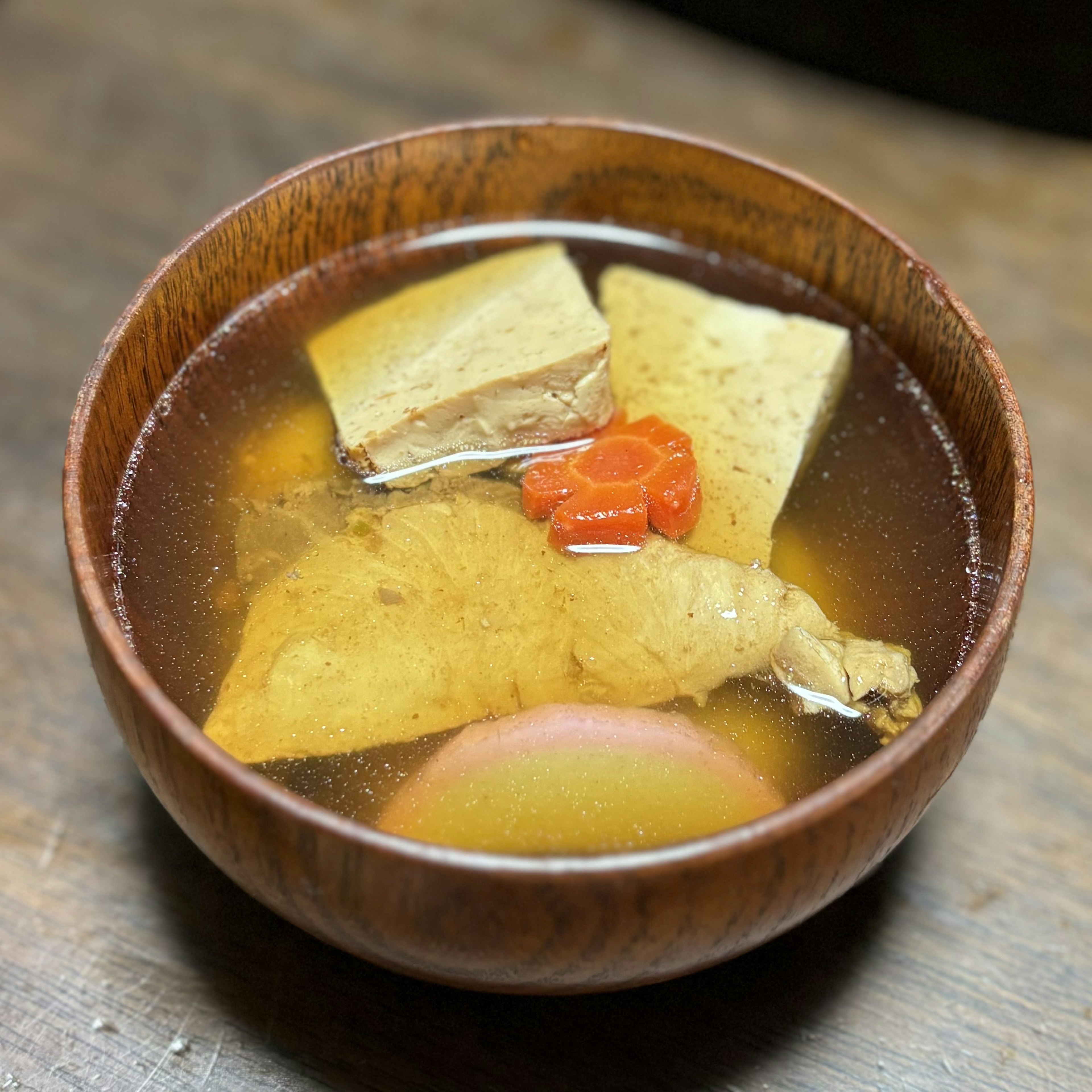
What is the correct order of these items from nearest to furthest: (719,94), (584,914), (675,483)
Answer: (584,914) < (675,483) < (719,94)

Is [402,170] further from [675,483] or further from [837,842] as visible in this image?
[837,842]

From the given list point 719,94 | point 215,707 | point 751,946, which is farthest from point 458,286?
point 719,94

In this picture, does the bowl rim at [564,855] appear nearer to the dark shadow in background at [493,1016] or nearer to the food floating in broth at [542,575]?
the food floating in broth at [542,575]

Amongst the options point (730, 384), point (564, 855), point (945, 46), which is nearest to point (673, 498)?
point (730, 384)

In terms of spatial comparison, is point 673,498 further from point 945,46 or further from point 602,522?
point 945,46

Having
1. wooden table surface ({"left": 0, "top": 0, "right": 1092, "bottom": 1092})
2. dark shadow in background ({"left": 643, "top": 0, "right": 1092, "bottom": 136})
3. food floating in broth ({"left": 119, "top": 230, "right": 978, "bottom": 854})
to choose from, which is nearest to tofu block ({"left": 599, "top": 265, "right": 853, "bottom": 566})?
food floating in broth ({"left": 119, "top": 230, "right": 978, "bottom": 854})

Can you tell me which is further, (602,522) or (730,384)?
(730,384)

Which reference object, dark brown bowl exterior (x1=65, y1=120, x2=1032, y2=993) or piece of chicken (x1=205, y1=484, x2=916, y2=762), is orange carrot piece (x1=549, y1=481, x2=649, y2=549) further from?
dark brown bowl exterior (x1=65, y1=120, x2=1032, y2=993)
